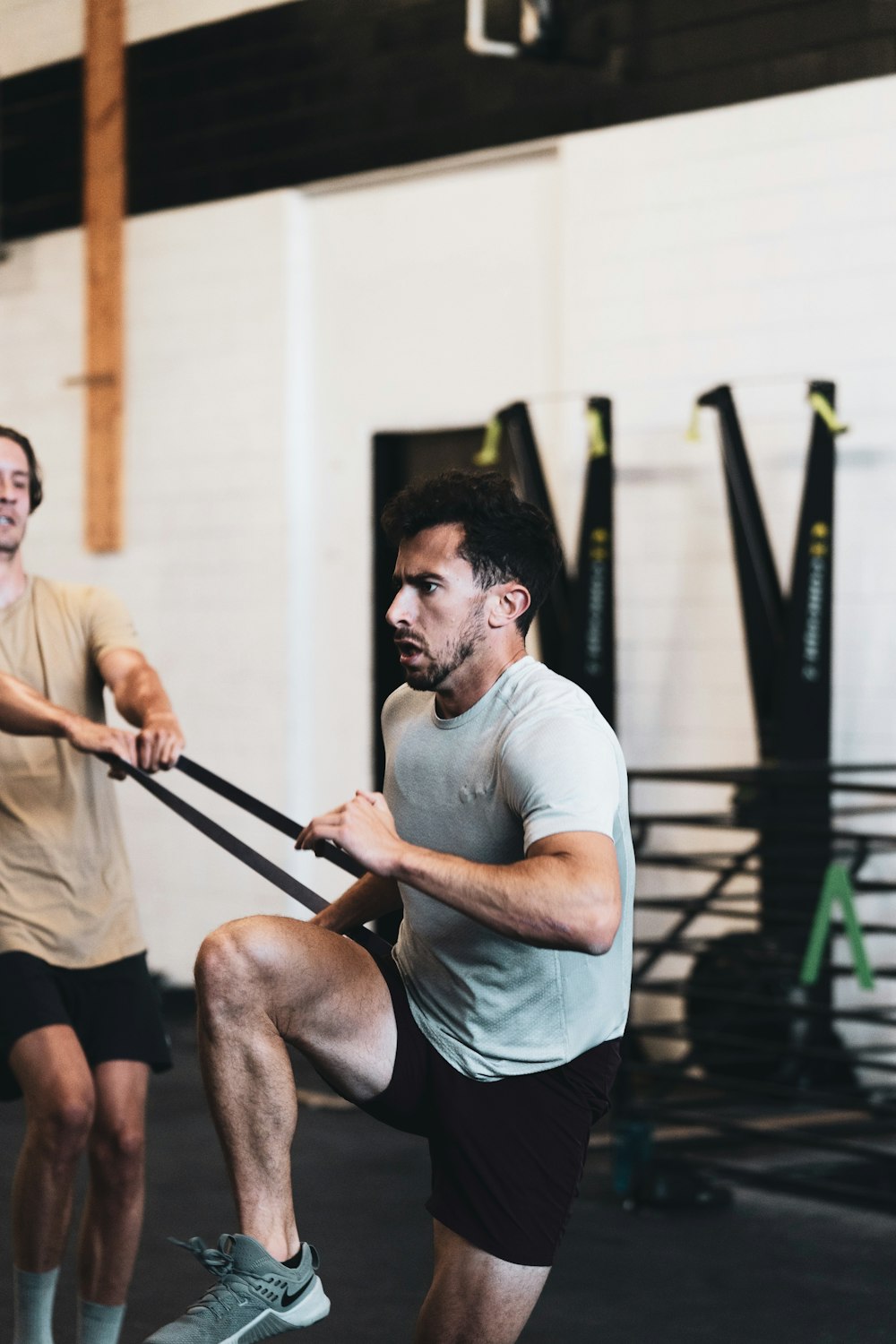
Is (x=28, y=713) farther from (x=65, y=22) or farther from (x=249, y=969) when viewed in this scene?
(x=65, y=22)

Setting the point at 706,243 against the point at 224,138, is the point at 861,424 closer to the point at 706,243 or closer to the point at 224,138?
the point at 706,243

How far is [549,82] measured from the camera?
5.89 meters

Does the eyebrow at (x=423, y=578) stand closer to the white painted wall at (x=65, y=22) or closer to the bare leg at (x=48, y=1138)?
the bare leg at (x=48, y=1138)

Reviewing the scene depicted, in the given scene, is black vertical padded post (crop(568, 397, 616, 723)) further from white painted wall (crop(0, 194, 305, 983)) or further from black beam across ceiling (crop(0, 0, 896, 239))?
white painted wall (crop(0, 194, 305, 983))

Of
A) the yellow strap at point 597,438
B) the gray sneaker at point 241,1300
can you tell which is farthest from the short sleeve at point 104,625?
the yellow strap at point 597,438

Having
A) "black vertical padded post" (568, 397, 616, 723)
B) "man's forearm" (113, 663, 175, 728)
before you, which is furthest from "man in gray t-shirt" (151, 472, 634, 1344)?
"black vertical padded post" (568, 397, 616, 723)

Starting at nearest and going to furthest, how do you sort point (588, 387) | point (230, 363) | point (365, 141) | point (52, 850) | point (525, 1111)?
point (525, 1111)
point (52, 850)
point (588, 387)
point (365, 141)
point (230, 363)

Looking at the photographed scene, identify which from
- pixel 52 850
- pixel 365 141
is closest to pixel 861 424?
pixel 365 141

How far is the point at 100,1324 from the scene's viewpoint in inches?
120

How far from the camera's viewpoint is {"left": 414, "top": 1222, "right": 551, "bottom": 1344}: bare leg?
2504mm

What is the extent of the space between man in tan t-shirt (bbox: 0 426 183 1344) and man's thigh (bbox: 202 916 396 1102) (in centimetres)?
54

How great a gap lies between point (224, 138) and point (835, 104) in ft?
9.05

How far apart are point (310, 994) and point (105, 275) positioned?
5446mm

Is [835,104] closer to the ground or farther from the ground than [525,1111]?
farther from the ground
